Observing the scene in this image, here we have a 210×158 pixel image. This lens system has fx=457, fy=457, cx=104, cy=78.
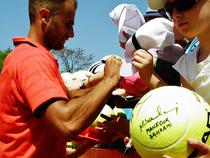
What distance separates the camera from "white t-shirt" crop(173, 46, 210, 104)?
3.04 meters

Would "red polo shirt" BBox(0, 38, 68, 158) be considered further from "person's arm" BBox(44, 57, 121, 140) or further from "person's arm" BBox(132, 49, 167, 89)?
"person's arm" BBox(132, 49, 167, 89)

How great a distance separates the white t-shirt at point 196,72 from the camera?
3.04m

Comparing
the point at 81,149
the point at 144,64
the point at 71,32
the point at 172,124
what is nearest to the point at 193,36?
the point at 144,64

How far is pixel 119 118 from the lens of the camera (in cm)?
375

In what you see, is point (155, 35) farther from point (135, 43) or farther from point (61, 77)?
point (61, 77)

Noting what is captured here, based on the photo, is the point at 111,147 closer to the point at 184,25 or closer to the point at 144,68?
the point at 144,68

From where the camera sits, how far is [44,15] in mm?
3535

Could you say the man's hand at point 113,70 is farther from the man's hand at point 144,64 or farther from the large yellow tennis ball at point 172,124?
the large yellow tennis ball at point 172,124

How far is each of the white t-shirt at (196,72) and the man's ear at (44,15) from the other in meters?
1.04

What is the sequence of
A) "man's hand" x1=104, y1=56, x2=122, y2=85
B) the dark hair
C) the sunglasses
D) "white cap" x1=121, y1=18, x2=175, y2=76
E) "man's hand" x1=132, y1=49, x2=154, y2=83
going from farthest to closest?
"white cap" x1=121, y1=18, x2=175, y2=76 < the dark hair < "man's hand" x1=132, y1=49, x2=154, y2=83 < "man's hand" x1=104, y1=56, x2=122, y2=85 < the sunglasses

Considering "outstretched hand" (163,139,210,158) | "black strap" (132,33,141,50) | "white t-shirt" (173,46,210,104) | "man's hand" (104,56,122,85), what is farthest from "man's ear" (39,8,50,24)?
"outstretched hand" (163,139,210,158)

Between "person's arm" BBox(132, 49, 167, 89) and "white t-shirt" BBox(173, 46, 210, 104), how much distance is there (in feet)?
0.55

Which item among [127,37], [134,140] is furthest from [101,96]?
[127,37]

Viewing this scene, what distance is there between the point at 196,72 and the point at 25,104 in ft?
3.97
